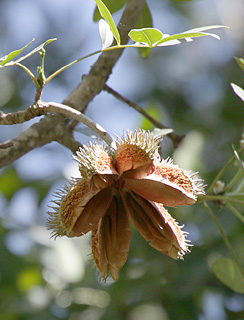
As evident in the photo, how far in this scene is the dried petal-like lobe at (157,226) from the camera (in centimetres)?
142

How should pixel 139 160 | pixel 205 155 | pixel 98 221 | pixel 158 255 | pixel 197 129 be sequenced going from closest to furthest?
pixel 139 160
pixel 98 221
pixel 158 255
pixel 205 155
pixel 197 129

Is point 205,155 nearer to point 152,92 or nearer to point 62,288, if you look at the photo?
point 152,92

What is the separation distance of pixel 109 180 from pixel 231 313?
1.79m

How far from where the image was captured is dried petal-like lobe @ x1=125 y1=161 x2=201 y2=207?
134 centimetres

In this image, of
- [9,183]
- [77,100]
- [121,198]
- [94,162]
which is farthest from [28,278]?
[94,162]

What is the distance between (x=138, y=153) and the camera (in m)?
1.33

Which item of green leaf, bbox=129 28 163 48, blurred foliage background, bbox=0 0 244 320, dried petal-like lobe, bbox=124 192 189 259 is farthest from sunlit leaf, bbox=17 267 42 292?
green leaf, bbox=129 28 163 48

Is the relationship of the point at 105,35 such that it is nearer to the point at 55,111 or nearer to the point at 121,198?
the point at 55,111

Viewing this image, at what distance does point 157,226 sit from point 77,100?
91 centimetres

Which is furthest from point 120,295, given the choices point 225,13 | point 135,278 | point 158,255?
point 225,13

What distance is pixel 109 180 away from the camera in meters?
1.37

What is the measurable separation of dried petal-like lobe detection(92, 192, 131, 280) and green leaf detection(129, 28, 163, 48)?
53 centimetres

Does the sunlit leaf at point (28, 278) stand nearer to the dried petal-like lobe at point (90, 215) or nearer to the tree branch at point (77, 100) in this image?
the tree branch at point (77, 100)

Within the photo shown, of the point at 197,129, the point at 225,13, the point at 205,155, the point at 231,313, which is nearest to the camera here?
the point at 231,313
